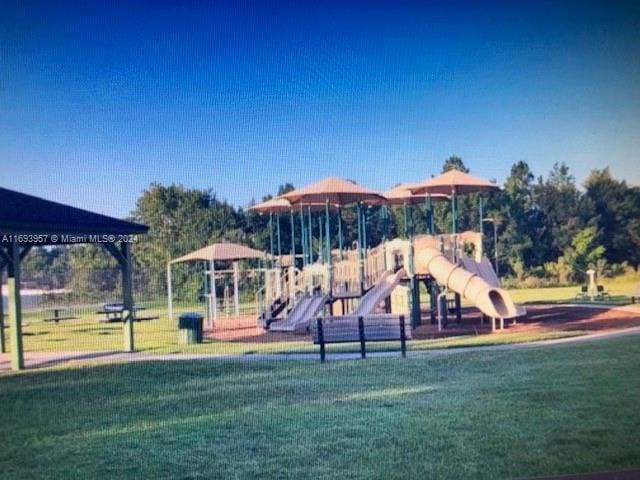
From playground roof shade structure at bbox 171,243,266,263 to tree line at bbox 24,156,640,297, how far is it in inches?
1.8

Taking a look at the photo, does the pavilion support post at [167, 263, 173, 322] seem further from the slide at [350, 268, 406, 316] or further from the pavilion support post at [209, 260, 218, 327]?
the slide at [350, 268, 406, 316]

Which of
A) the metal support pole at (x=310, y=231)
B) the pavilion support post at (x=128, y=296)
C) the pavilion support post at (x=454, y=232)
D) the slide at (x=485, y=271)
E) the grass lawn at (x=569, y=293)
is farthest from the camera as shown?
the slide at (x=485, y=271)

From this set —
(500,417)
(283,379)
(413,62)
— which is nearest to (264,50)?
(413,62)

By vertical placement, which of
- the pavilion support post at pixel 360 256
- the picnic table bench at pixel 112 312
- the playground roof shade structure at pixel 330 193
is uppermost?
the playground roof shade structure at pixel 330 193

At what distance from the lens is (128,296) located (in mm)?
4379

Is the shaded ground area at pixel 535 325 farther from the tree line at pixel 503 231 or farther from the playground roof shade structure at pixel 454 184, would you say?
the playground roof shade structure at pixel 454 184

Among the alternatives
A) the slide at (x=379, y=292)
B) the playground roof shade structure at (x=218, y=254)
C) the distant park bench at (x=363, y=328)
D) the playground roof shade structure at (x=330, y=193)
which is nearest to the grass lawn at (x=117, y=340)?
the distant park bench at (x=363, y=328)

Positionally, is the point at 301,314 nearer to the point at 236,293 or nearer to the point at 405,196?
the point at 236,293

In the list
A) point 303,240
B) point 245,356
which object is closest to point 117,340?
point 245,356

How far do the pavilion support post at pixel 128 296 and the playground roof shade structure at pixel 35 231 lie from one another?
27 millimetres

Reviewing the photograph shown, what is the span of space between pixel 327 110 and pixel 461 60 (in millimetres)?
946

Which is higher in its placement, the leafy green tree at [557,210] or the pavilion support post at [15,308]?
the leafy green tree at [557,210]

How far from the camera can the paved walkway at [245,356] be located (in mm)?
4082

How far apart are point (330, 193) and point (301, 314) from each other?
8.97ft
